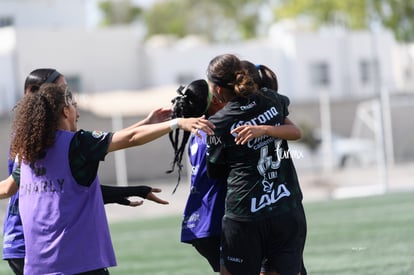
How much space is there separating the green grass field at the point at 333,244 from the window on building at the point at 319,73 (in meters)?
29.0

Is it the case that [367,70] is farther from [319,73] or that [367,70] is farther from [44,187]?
[44,187]

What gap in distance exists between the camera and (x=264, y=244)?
5.52 m

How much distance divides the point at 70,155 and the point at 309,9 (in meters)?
44.9

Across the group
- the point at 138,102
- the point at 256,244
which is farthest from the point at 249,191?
the point at 138,102

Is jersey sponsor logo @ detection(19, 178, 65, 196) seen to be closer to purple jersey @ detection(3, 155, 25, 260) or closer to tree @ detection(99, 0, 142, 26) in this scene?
purple jersey @ detection(3, 155, 25, 260)

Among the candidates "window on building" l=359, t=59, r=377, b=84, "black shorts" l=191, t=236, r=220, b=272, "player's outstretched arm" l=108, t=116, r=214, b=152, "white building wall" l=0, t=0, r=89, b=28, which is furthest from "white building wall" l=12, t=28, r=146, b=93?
"player's outstretched arm" l=108, t=116, r=214, b=152

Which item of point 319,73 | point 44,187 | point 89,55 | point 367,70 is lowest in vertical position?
point 367,70

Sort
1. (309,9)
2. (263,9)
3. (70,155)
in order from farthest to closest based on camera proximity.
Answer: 1. (263,9)
2. (309,9)
3. (70,155)

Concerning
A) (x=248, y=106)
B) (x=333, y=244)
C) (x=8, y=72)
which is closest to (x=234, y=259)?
(x=248, y=106)

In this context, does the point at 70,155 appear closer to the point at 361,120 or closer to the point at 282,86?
the point at 361,120

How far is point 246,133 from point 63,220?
111 centimetres

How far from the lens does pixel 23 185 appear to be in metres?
5.18

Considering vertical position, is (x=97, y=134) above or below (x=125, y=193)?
above

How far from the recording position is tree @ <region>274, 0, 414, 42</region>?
154ft
